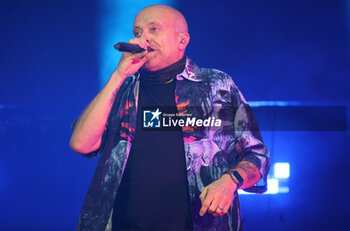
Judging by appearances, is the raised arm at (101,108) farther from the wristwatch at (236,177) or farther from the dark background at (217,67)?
the dark background at (217,67)

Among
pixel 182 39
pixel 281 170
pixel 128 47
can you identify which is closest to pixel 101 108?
pixel 128 47

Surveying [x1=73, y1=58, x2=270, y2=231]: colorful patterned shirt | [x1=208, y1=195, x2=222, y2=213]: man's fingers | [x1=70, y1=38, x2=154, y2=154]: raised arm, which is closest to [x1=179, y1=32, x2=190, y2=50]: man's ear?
[x1=73, y1=58, x2=270, y2=231]: colorful patterned shirt

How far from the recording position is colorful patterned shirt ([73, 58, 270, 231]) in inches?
47.1

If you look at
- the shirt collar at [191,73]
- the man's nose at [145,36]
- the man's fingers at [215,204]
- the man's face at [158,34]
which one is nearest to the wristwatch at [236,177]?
the man's fingers at [215,204]

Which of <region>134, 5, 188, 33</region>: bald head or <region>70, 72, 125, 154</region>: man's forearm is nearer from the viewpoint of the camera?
<region>70, 72, 125, 154</region>: man's forearm

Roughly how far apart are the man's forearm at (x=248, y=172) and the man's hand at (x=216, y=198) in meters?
0.10

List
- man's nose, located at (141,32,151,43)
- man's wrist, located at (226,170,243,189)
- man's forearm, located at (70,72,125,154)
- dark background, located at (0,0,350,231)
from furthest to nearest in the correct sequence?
dark background, located at (0,0,350,231)
man's nose, located at (141,32,151,43)
man's forearm, located at (70,72,125,154)
man's wrist, located at (226,170,243,189)

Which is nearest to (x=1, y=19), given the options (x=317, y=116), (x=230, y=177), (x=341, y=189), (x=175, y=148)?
(x=175, y=148)

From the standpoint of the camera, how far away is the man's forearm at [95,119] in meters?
1.20

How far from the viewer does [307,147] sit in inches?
72.3

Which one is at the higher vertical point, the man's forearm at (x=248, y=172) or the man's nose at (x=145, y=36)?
the man's nose at (x=145, y=36)

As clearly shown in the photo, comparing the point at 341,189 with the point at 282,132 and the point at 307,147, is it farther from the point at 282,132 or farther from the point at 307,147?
the point at 282,132

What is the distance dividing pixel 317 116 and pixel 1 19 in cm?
199

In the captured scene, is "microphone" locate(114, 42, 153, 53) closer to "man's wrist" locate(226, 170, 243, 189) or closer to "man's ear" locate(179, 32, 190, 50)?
"man's ear" locate(179, 32, 190, 50)
